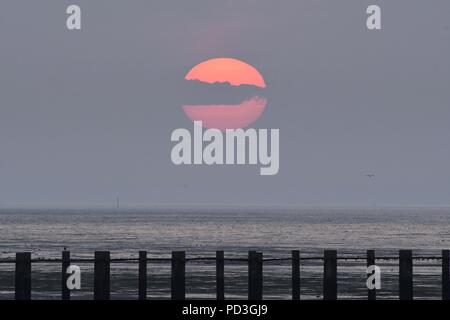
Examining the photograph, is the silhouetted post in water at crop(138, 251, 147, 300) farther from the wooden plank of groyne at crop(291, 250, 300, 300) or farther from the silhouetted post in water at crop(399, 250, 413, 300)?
the silhouetted post in water at crop(399, 250, 413, 300)

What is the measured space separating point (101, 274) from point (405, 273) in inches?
365

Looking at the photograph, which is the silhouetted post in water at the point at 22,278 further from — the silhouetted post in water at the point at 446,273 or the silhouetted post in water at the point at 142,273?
the silhouetted post in water at the point at 446,273

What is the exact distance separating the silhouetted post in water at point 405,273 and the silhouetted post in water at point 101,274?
8920 mm

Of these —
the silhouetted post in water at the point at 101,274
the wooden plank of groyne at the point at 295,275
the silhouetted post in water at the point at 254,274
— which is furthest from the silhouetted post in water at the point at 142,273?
the wooden plank of groyne at the point at 295,275

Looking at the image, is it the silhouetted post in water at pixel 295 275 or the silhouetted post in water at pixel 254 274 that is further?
the silhouetted post in water at pixel 295 275

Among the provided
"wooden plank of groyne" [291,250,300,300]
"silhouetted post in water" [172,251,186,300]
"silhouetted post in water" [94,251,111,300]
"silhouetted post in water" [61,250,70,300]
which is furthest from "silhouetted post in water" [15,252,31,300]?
"wooden plank of groyne" [291,250,300,300]

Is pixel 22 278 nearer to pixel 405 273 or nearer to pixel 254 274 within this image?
pixel 254 274

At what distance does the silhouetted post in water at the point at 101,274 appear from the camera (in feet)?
120

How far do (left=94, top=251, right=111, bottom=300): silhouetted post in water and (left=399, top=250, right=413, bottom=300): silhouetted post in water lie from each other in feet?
29.3

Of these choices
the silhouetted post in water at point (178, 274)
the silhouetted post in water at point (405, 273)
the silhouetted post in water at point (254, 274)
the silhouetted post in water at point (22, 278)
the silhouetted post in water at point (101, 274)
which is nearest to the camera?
the silhouetted post in water at point (22, 278)

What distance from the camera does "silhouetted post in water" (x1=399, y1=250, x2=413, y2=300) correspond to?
37.5m

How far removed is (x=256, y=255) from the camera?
121 ft
